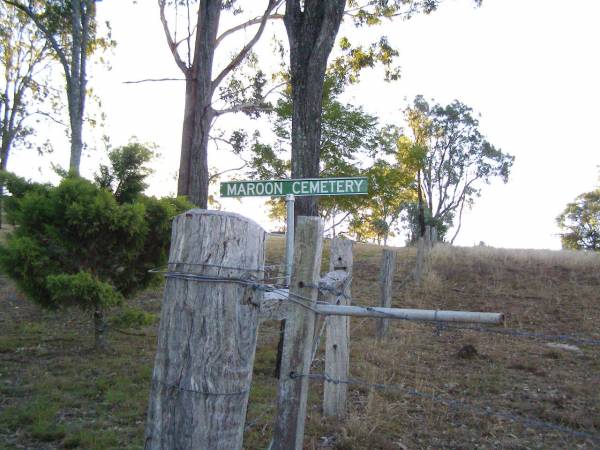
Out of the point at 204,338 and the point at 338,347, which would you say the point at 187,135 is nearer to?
the point at 338,347

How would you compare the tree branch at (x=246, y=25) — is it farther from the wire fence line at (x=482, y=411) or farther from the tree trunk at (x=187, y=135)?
the wire fence line at (x=482, y=411)

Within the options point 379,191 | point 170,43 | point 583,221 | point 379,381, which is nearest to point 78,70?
point 170,43

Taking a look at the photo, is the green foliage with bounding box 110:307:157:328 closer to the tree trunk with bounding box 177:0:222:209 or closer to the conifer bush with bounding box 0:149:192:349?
the conifer bush with bounding box 0:149:192:349

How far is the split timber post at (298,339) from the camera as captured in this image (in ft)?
9.32

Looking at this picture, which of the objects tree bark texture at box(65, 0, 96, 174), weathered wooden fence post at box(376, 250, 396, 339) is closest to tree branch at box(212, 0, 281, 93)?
tree bark texture at box(65, 0, 96, 174)

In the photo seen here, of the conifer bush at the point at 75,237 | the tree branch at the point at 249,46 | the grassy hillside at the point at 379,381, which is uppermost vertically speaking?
the tree branch at the point at 249,46

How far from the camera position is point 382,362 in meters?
7.30

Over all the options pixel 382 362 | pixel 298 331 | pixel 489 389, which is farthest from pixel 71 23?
pixel 298 331

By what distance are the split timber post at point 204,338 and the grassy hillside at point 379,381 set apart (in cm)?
186

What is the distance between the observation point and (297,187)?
4496mm

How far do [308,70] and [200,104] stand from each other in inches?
246

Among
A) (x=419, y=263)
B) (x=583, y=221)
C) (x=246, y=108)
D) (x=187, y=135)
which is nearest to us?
(x=419, y=263)

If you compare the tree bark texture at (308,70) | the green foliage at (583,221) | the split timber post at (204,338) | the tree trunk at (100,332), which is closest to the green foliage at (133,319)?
the tree trunk at (100,332)

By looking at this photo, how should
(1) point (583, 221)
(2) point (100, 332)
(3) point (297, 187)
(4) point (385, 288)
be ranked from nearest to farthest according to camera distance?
(3) point (297, 187) < (2) point (100, 332) < (4) point (385, 288) < (1) point (583, 221)
